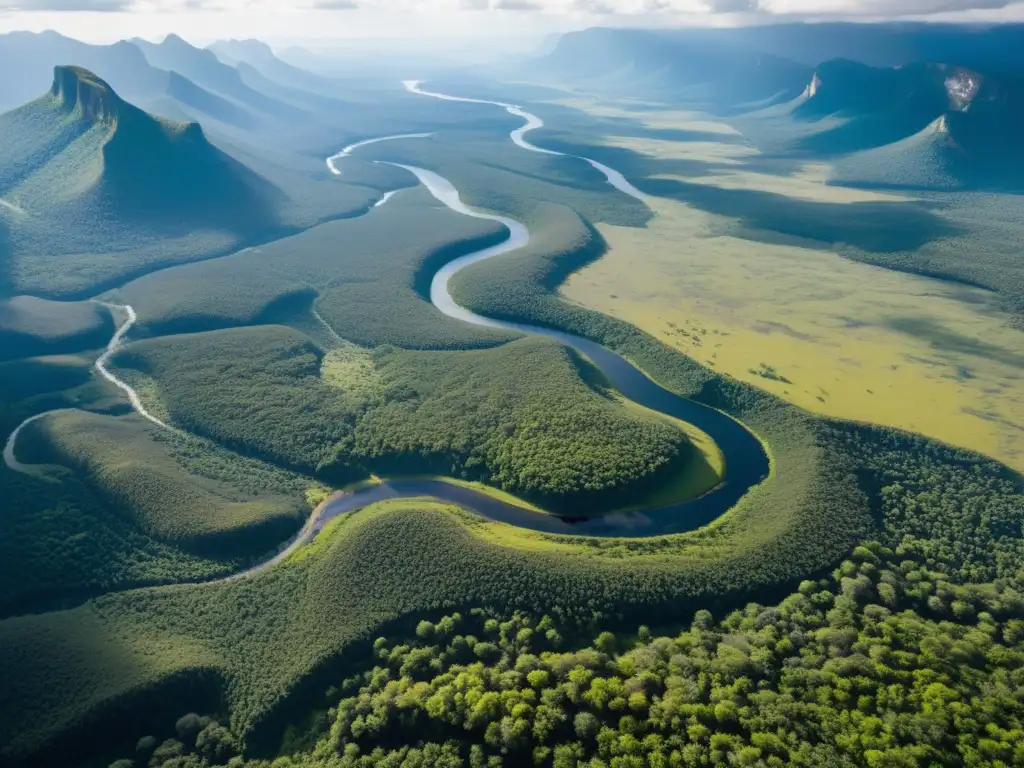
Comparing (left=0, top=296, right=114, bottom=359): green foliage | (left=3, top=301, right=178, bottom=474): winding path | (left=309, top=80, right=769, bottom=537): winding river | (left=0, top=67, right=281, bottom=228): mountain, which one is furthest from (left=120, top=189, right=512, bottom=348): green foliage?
(left=309, top=80, right=769, bottom=537): winding river

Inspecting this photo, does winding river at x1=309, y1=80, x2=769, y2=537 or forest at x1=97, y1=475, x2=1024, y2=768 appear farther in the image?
winding river at x1=309, y1=80, x2=769, y2=537

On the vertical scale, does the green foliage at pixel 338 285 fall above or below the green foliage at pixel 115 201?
below

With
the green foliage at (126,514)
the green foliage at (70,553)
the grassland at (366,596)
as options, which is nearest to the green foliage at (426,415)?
the green foliage at (126,514)

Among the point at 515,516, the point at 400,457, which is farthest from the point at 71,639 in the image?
the point at 515,516

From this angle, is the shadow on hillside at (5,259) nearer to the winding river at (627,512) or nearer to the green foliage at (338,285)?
the green foliage at (338,285)

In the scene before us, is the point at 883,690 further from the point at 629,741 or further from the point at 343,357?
the point at 343,357

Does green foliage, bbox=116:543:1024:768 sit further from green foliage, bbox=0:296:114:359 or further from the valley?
green foliage, bbox=0:296:114:359
